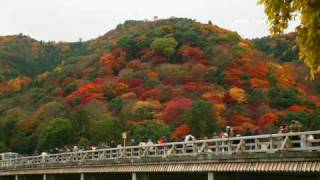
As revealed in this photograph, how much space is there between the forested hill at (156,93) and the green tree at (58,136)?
0.15 metres

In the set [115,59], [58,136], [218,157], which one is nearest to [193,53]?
[115,59]

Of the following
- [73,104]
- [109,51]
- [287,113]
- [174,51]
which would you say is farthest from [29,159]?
[109,51]

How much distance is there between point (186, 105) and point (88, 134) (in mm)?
15457

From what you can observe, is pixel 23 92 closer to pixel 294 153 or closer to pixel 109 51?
pixel 109 51

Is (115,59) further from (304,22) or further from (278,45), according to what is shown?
(304,22)

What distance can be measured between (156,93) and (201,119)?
24.6 meters

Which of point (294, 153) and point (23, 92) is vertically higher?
point (23, 92)

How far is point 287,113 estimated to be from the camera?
9362 cm

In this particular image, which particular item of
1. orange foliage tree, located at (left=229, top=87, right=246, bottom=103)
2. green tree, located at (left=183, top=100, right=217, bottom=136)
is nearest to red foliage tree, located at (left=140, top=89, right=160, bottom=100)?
orange foliage tree, located at (left=229, top=87, right=246, bottom=103)

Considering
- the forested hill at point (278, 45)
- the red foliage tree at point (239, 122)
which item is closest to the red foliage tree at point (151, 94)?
the red foliage tree at point (239, 122)

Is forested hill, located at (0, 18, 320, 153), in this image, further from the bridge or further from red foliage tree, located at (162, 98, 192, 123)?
the bridge

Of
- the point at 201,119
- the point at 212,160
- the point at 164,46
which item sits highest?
the point at 164,46

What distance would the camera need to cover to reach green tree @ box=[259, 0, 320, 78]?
42.1ft

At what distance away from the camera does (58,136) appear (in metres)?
96.2
